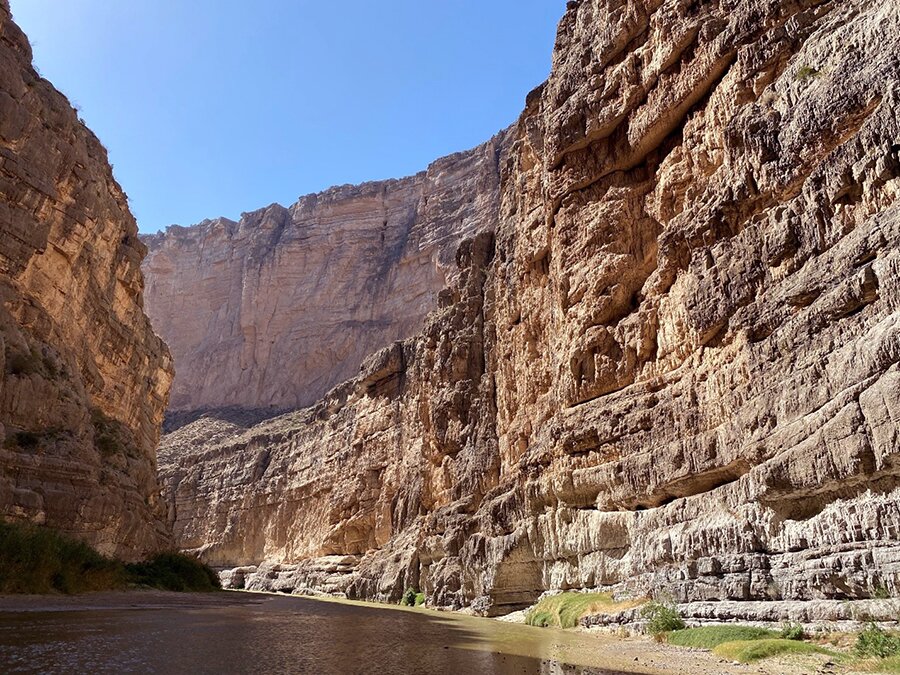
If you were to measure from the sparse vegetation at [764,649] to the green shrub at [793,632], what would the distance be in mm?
560

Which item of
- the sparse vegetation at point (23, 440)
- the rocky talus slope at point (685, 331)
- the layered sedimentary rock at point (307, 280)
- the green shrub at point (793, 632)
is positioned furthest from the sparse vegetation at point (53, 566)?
the layered sedimentary rock at point (307, 280)

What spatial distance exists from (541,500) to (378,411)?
31.3m

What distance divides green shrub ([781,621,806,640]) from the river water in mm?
3310

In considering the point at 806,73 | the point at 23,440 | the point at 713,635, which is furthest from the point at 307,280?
the point at 713,635

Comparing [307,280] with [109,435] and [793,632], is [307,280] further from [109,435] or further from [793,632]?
[793,632]

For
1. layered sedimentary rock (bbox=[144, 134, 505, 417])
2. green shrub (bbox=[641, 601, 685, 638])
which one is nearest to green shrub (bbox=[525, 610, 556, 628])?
green shrub (bbox=[641, 601, 685, 638])

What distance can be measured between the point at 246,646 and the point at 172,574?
1747cm

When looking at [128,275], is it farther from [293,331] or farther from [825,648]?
[293,331]

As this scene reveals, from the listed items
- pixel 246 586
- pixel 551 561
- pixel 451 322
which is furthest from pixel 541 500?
pixel 246 586

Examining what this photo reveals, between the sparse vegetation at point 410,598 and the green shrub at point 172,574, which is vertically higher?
the green shrub at point 172,574

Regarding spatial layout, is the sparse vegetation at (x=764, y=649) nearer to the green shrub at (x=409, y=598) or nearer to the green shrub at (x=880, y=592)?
the green shrub at (x=880, y=592)

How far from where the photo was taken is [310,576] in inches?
2013

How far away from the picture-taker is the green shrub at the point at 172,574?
24.2 m

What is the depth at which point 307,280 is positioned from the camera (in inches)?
3748
